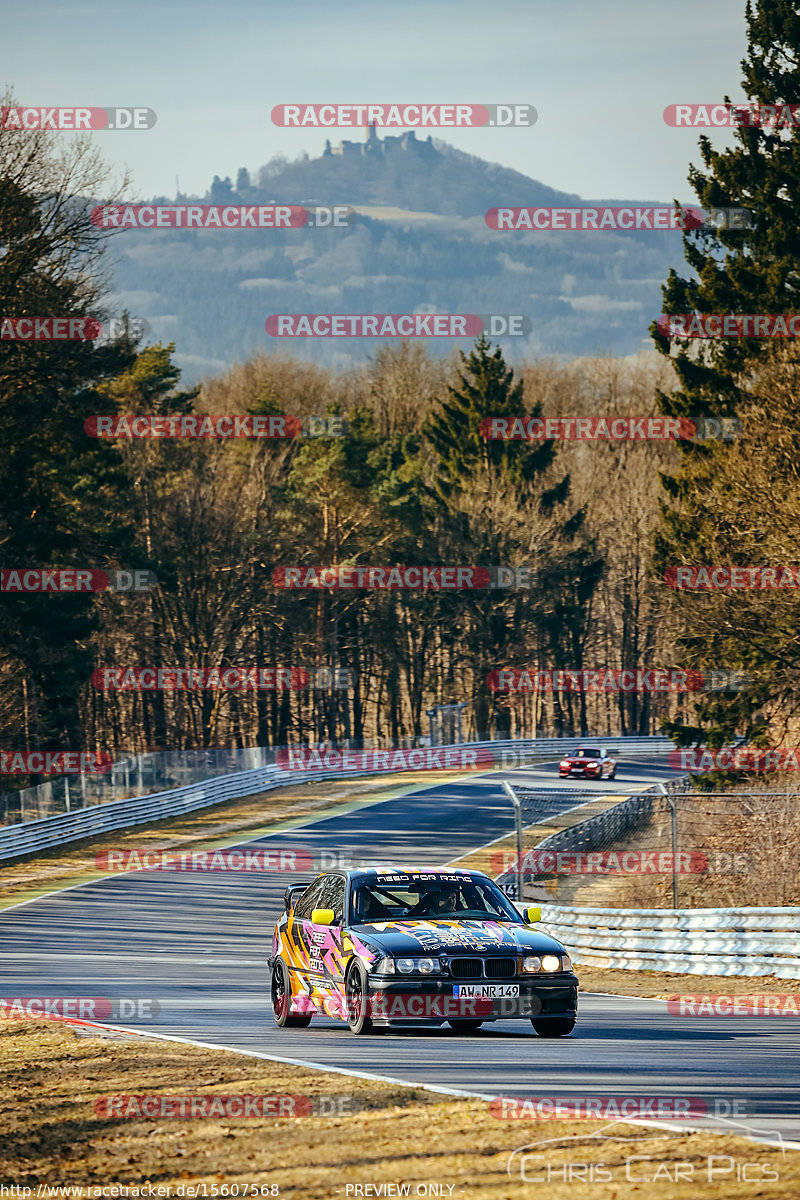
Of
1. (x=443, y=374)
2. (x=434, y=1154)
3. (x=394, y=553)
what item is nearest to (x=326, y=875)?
(x=434, y=1154)

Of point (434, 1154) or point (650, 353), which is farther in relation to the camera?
point (650, 353)

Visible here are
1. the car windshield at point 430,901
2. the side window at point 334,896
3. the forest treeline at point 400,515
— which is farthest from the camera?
the forest treeline at point 400,515

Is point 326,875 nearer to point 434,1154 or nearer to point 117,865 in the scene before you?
point 434,1154

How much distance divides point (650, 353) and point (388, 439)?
35489mm

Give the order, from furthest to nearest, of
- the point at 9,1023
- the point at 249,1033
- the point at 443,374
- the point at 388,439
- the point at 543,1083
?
the point at 443,374
the point at 388,439
the point at 9,1023
the point at 249,1033
the point at 543,1083

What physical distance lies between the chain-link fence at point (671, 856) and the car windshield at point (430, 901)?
26.9 feet

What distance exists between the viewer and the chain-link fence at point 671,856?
84.8ft

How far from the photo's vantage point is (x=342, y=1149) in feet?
25.6

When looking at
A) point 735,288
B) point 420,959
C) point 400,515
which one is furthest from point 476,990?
point 400,515

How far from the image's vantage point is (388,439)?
8531cm

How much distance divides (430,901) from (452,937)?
0.99 metres

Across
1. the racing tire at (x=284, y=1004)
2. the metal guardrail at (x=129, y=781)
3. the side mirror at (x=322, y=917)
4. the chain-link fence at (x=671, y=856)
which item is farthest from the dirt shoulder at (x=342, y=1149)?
the metal guardrail at (x=129, y=781)

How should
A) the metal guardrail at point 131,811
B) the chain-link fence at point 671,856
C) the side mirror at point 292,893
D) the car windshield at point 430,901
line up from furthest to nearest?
the metal guardrail at point 131,811 → the chain-link fence at point 671,856 → the side mirror at point 292,893 → the car windshield at point 430,901

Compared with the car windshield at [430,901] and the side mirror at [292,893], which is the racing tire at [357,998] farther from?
the side mirror at [292,893]
